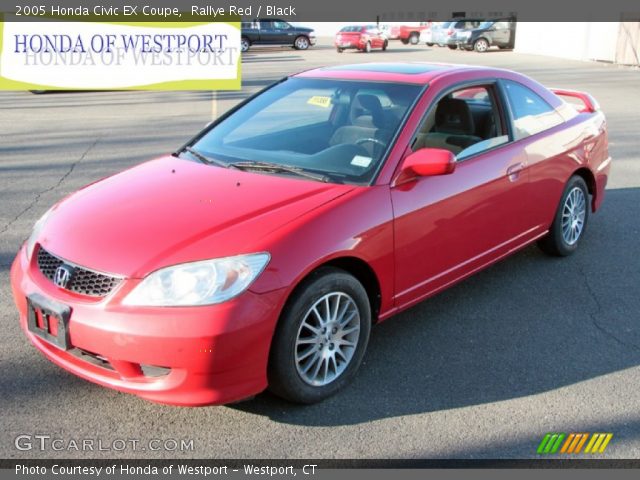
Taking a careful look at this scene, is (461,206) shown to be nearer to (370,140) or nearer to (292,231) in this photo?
(370,140)

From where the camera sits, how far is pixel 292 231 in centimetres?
313

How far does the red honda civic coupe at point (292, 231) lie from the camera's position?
115 inches

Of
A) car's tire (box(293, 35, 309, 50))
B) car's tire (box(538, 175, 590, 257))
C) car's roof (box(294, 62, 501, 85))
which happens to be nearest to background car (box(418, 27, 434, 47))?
car's tire (box(293, 35, 309, 50))

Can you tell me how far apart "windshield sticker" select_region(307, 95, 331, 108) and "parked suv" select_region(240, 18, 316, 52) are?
32854 millimetres

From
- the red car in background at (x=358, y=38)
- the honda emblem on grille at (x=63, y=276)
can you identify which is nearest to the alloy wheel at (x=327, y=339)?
the honda emblem on grille at (x=63, y=276)

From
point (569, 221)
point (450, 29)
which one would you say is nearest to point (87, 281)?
point (569, 221)

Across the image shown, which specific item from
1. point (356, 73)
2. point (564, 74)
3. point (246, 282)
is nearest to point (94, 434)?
point (246, 282)

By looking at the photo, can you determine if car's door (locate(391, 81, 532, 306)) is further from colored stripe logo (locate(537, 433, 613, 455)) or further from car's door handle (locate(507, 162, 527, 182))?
colored stripe logo (locate(537, 433, 613, 455))

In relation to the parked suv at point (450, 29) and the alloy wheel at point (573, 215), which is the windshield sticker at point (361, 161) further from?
the parked suv at point (450, 29)

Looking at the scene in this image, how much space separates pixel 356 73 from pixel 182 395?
8.40ft

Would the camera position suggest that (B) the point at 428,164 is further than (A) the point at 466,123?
No

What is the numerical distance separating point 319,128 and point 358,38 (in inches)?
1255

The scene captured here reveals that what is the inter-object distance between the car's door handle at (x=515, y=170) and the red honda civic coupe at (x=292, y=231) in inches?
0.5

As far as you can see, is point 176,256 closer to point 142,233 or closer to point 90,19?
point 142,233
